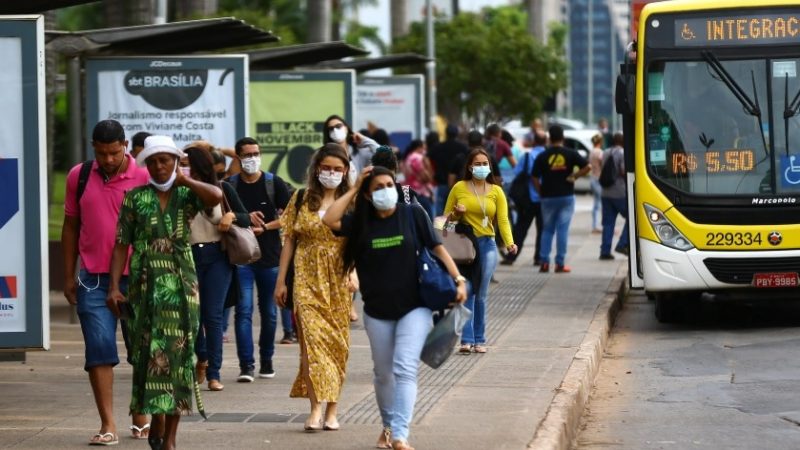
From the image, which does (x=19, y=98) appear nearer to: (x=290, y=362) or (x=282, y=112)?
(x=290, y=362)

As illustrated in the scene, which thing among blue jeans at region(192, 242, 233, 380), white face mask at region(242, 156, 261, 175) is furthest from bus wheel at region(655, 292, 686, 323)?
blue jeans at region(192, 242, 233, 380)

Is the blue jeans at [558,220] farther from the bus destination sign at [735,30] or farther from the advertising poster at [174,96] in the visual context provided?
the advertising poster at [174,96]

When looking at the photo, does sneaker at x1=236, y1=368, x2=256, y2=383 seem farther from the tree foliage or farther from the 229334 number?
the tree foliage

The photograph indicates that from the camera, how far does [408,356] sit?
27.5 ft

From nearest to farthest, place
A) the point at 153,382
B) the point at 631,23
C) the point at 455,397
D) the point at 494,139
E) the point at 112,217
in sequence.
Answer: the point at 153,382 < the point at 112,217 < the point at 455,397 < the point at 631,23 < the point at 494,139

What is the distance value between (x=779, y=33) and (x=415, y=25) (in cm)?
3594

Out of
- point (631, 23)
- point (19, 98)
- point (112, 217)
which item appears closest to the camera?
point (112, 217)

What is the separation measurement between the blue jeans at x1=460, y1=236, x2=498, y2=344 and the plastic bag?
181 inches

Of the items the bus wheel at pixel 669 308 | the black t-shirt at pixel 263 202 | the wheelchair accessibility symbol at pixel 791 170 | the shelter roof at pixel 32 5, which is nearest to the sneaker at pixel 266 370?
the black t-shirt at pixel 263 202

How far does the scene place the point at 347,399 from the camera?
10.8m

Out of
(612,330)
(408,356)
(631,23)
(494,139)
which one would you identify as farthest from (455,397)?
(494,139)

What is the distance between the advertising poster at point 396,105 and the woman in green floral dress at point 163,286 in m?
21.7

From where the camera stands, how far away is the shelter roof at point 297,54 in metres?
18.9

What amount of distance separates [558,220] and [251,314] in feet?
31.9
